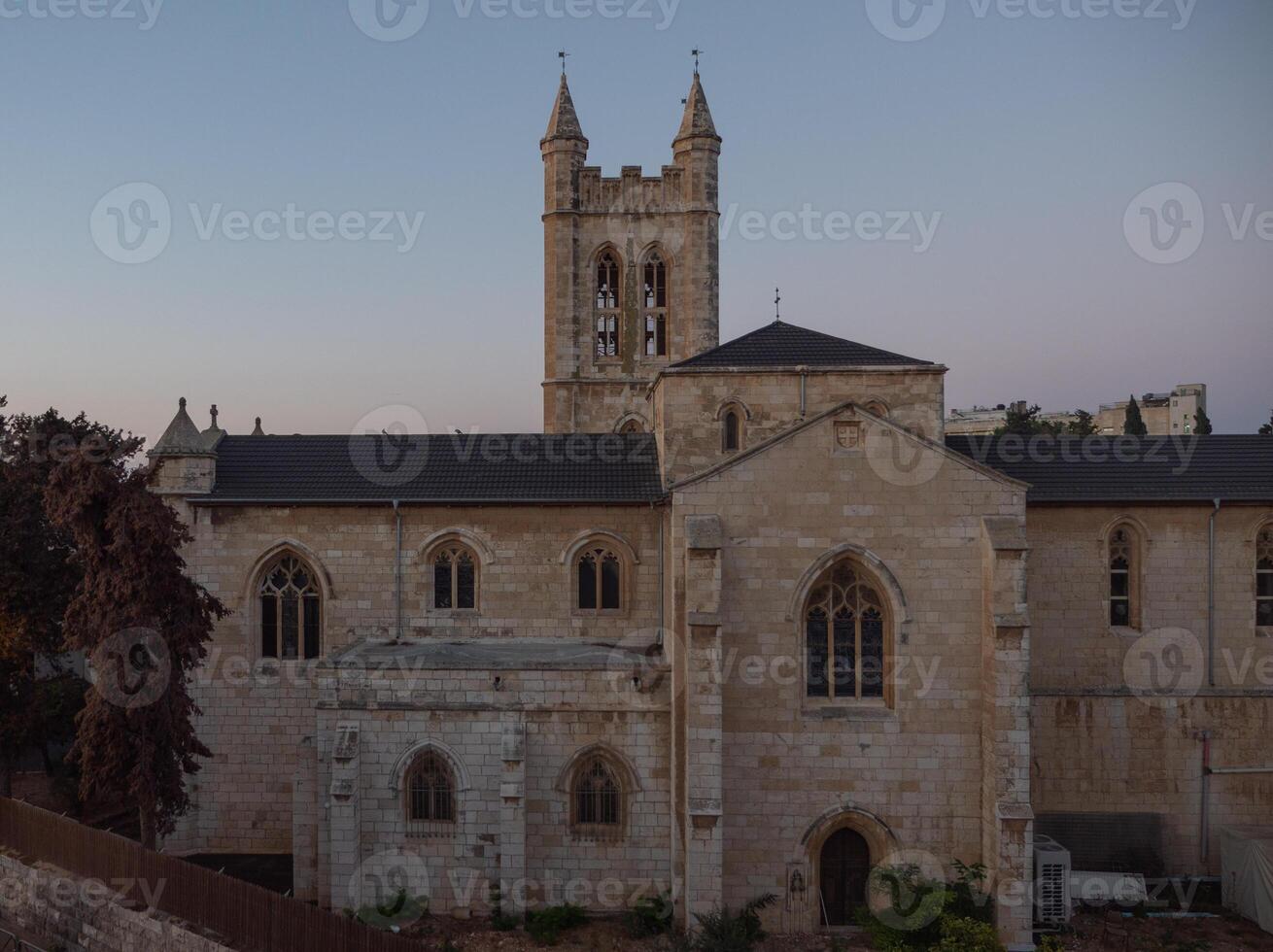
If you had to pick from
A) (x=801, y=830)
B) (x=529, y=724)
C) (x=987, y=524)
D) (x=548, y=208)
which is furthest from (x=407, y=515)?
(x=548, y=208)

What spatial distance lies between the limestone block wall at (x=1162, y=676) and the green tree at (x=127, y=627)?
17660mm

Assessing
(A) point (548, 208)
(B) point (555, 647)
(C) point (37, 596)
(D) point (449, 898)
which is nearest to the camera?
(D) point (449, 898)

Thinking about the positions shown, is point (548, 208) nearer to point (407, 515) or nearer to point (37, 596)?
point (407, 515)

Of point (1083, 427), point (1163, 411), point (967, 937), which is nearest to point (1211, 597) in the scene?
point (967, 937)

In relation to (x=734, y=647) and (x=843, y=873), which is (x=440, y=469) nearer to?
(x=734, y=647)

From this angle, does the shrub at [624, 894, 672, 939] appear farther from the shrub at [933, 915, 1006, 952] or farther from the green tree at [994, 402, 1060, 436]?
the green tree at [994, 402, 1060, 436]

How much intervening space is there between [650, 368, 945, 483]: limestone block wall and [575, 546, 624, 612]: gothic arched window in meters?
2.38

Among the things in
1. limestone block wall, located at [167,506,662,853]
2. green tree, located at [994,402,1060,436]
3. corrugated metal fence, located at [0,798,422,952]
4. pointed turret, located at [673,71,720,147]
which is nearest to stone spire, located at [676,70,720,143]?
pointed turret, located at [673,71,720,147]

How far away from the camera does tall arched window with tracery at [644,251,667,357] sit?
32.6 metres

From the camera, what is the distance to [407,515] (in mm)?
21516

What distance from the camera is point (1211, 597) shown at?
66.8ft

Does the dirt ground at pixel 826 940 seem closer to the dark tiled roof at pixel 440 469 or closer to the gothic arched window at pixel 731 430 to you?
the dark tiled roof at pixel 440 469

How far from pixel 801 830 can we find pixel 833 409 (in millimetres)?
7784

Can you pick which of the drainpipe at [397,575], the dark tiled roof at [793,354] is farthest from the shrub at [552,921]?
the dark tiled roof at [793,354]
